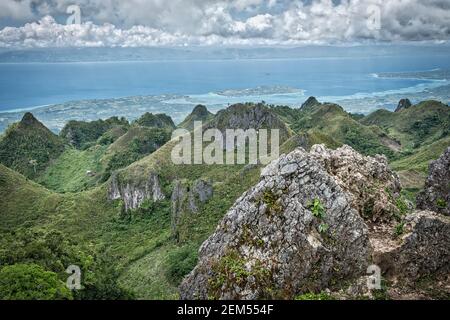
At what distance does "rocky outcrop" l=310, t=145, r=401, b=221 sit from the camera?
19.4 m

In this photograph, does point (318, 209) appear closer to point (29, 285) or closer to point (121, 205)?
point (29, 285)

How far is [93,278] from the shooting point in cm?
Answer: 3191

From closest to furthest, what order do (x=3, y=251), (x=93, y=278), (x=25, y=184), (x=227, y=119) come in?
1. (x=3, y=251)
2. (x=93, y=278)
3. (x=25, y=184)
4. (x=227, y=119)

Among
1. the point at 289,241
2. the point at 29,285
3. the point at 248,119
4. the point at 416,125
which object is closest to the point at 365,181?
the point at 289,241

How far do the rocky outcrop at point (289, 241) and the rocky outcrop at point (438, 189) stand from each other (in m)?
8.67

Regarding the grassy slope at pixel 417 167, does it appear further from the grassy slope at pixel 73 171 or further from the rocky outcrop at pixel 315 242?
the grassy slope at pixel 73 171

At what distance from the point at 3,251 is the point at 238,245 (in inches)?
762

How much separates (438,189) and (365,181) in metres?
7.51

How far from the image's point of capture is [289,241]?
17.7 m

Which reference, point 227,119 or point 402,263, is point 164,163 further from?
point 402,263

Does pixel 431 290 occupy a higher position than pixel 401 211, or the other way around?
pixel 401 211

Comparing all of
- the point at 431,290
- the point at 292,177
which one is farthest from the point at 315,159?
the point at 431,290

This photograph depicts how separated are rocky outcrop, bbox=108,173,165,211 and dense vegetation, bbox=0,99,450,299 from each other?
760 mm

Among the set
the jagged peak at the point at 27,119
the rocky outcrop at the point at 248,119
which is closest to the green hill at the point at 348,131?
the rocky outcrop at the point at 248,119
